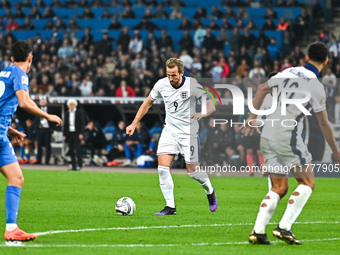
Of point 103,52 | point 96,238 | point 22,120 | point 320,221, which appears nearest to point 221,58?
point 103,52

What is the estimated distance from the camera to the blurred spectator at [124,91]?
2605 centimetres

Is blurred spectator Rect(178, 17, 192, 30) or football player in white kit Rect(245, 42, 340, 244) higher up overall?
blurred spectator Rect(178, 17, 192, 30)

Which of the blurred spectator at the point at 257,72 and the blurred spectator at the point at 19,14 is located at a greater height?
the blurred spectator at the point at 19,14

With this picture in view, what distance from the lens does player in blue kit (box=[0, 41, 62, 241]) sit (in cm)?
794

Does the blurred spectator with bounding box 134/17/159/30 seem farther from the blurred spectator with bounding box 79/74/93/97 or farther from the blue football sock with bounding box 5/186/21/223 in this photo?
the blue football sock with bounding box 5/186/21/223

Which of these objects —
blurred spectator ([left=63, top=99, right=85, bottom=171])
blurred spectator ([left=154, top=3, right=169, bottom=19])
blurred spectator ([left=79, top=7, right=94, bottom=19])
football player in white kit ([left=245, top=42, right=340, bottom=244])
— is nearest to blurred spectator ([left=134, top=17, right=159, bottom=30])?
blurred spectator ([left=154, top=3, right=169, bottom=19])

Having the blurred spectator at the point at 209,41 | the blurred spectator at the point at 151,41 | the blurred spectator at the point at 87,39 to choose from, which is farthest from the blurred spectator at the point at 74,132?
the blurred spectator at the point at 87,39

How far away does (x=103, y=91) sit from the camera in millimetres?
26500

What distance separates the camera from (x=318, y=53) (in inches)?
322

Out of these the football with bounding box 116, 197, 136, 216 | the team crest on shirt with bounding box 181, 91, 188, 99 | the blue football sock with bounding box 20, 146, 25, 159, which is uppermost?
the team crest on shirt with bounding box 181, 91, 188, 99

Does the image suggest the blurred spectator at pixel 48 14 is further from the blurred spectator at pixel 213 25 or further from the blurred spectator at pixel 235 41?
the blurred spectator at pixel 235 41

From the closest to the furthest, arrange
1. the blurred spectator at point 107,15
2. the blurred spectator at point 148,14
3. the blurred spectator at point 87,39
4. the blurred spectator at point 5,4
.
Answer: the blurred spectator at point 87,39 < the blurred spectator at point 148,14 < the blurred spectator at point 107,15 < the blurred spectator at point 5,4

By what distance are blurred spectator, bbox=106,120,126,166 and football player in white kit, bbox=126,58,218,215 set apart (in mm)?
13493

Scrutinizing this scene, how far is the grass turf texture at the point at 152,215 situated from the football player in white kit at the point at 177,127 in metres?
0.56
